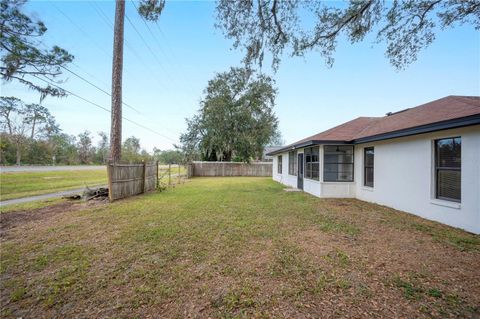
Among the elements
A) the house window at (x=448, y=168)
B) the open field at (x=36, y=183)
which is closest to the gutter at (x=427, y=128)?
the house window at (x=448, y=168)

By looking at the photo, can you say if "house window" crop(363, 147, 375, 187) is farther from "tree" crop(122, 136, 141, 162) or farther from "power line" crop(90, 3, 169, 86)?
"power line" crop(90, 3, 169, 86)

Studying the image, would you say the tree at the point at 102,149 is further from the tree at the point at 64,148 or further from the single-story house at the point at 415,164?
the single-story house at the point at 415,164

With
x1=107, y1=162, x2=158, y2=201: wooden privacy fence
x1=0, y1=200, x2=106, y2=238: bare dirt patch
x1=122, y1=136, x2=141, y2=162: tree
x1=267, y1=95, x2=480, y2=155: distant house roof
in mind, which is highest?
x1=267, y1=95, x2=480, y2=155: distant house roof

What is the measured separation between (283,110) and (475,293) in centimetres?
2692

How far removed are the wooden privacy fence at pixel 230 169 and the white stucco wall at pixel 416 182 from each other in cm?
1472

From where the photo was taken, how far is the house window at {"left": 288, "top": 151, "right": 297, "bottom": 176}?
45.8 feet

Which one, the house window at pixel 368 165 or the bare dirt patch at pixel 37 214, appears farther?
the house window at pixel 368 165

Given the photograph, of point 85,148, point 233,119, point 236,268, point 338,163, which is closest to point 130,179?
point 236,268

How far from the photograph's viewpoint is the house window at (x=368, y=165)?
8.70 meters

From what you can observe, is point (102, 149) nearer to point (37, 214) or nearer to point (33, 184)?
point (33, 184)

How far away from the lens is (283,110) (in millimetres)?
28094

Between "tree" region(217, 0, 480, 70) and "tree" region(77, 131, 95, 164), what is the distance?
68530mm

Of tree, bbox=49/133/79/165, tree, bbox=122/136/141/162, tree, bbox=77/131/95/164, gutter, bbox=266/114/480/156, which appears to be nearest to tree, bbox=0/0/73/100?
tree, bbox=122/136/141/162

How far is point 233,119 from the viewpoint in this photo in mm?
23688
